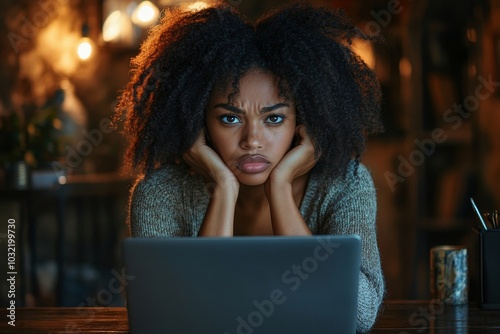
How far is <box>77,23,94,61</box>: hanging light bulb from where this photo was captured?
5.09m

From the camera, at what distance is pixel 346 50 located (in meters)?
2.04

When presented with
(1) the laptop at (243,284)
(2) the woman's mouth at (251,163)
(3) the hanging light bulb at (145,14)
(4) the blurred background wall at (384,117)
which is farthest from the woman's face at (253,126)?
(3) the hanging light bulb at (145,14)

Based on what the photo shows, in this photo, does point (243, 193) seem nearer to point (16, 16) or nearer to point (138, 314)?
point (138, 314)

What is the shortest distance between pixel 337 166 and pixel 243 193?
0.89 ft

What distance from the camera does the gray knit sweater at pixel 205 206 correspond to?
6.47 ft

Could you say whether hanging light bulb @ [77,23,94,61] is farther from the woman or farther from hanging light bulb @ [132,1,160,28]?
the woman

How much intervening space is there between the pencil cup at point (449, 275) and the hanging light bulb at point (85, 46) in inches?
135

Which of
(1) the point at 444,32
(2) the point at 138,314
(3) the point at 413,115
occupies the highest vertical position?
(1) the point at 444,32

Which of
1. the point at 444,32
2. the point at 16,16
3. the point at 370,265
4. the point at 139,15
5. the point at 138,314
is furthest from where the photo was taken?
the point at 139,15

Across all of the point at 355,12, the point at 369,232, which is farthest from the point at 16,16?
the point at 369,232

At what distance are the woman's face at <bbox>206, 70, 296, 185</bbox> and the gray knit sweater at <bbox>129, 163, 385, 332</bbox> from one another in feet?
0.49

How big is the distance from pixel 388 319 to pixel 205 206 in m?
0.54

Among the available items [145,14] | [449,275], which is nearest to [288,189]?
[449,275]

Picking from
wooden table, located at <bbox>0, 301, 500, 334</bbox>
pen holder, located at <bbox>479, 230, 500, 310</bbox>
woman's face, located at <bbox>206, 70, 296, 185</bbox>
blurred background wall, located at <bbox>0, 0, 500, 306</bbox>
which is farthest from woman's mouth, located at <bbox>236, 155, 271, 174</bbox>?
blurred background wall, located at <bbox>0, 0, 500, 306</bbox>
